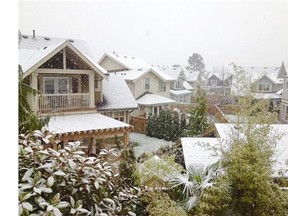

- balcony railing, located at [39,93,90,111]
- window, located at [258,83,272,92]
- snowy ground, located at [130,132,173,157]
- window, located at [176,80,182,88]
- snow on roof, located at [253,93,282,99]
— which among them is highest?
window, located at [176,80,182,88]

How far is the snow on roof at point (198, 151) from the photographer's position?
88.9 inches

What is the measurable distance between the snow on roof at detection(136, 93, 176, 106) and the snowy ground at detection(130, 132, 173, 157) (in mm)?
252

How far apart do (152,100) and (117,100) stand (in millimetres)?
262

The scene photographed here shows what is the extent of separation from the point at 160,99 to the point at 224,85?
51 centimetres

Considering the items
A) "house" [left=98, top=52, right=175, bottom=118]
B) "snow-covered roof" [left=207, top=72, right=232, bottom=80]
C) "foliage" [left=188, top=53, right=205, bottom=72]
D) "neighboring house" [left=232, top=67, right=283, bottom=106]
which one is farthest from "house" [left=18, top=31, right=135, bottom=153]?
"neighboring house" [left=232, top=67, right=283, bottom=106]

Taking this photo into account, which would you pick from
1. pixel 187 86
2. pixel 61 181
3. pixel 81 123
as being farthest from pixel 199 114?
pixel 61 181

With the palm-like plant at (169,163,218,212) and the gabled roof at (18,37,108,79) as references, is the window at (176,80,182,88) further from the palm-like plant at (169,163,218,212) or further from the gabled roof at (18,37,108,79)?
the gabled roof at (18,37,108,79)

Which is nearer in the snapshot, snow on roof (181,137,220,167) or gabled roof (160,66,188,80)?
snow on roof (181,137,220,167)

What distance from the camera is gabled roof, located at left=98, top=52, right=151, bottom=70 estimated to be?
2.24 meters

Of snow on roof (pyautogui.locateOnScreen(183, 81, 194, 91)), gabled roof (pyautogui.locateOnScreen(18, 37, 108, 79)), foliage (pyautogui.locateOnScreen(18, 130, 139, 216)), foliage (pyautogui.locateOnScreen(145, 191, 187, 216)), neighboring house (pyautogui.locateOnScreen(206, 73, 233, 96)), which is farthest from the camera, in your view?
snow on roof (pyautogui.locateOnScreen(183, 81, 194, 91))

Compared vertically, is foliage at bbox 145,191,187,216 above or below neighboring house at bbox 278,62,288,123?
below
